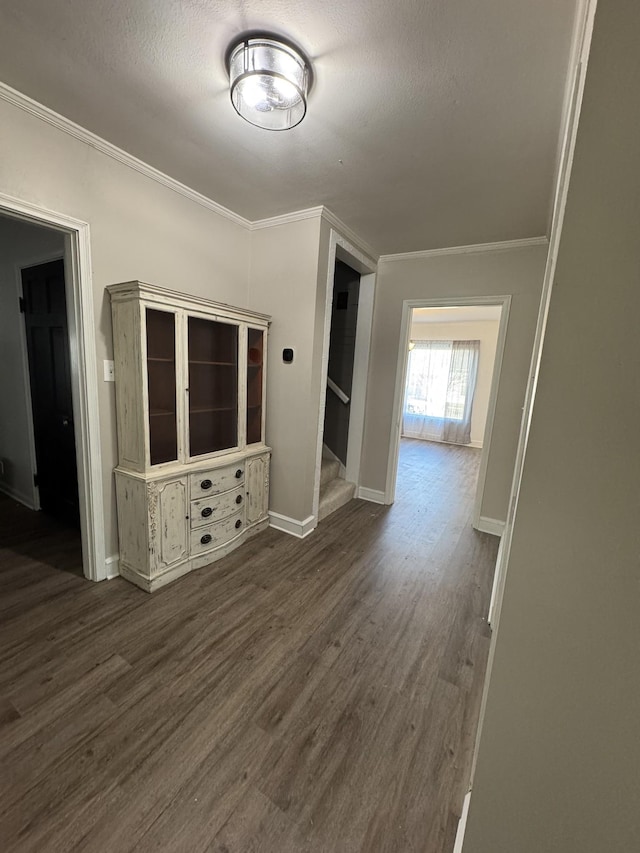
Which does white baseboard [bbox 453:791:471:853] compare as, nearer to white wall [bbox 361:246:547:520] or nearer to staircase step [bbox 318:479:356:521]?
staircase step [bbox 318:479:356:521]

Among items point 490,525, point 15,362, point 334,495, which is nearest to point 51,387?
point 15,362

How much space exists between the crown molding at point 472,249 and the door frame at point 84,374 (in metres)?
2.66

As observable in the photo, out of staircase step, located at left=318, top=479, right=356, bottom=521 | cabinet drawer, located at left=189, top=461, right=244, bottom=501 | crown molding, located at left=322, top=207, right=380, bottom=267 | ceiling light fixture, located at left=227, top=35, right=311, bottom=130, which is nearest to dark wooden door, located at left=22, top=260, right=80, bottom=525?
cabinet drawer, located at left=189, top=461, right=244, bottom=501

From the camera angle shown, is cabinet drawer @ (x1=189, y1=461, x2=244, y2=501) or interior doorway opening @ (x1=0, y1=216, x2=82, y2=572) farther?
interior doorway opening @ (x1=0, y1=216, x2=82, y2=572)

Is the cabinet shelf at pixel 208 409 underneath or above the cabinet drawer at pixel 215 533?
above

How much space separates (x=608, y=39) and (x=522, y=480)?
2.22 ft

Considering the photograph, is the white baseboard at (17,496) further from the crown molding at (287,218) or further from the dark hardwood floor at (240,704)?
the crown molding at (287,218)

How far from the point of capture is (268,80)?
1.33 m

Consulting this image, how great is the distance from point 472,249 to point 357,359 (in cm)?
146

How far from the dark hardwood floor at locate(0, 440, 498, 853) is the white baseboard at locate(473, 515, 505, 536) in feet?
2.48

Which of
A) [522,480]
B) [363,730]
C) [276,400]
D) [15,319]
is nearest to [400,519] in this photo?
[276,400]

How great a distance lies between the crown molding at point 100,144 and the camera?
62.0 inches

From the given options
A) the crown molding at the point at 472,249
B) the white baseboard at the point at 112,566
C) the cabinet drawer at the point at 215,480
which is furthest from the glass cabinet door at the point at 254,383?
the crown molding at the point at 472,249

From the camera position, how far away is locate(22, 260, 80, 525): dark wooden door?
8.57ft
